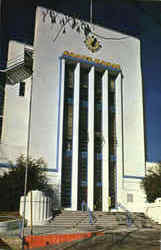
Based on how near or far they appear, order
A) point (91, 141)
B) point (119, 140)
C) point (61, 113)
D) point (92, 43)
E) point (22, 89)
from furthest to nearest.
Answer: point (92, 43)
point (119, 140)
point (22, 89)
point (91, 141)
point (61, 113)

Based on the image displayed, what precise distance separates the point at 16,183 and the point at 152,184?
42.4 ft

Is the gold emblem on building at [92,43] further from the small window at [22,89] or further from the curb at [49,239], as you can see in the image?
the curb at [49,239]

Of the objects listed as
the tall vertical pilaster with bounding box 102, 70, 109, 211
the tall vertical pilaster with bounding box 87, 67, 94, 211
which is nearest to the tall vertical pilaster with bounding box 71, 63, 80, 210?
the tall vertical pilaster with bounding box 87, 67, 94, 211

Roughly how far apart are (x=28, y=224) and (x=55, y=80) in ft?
50.4

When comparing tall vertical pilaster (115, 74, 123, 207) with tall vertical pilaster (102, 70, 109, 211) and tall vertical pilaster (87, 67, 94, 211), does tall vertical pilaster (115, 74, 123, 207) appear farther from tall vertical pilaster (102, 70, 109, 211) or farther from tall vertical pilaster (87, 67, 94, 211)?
tall vertical pilaster (87, 67, 94, 211)

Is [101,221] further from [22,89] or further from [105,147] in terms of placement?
[22,89]

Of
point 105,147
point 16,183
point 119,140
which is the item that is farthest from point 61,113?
point 16,183

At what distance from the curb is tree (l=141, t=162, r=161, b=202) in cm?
1328

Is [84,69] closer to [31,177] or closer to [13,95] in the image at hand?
[13,95]

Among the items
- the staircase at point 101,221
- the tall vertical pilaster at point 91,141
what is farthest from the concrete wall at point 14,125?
the staircase at point 101,221

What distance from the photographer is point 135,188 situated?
3105cm

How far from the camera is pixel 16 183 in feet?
77.3

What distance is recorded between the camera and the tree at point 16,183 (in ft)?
76.9

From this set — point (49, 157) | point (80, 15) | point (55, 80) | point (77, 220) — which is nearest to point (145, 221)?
point (77, 220)
